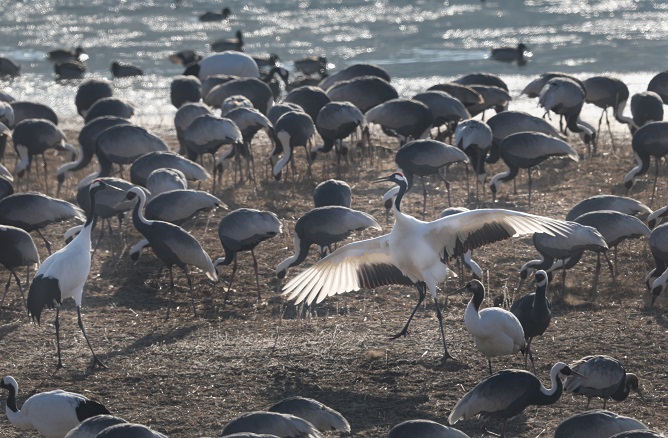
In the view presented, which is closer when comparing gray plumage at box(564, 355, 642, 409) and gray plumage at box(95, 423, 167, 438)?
gray plumage at box(95, 423, 167, 438)

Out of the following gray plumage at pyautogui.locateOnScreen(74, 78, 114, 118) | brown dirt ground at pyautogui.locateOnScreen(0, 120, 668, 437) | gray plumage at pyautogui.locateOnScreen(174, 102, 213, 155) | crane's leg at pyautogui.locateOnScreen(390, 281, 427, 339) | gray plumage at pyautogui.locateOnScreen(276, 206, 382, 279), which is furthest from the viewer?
gray plumage at pyautogui.locateOnScreen(74, 78, 114, 118)

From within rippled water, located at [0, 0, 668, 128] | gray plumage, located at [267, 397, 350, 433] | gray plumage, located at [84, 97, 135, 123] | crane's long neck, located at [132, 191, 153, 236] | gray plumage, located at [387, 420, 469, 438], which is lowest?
rippled water, located at [0, 0, 668, 128]

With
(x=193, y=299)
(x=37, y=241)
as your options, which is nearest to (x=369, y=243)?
(x=193, y=299)

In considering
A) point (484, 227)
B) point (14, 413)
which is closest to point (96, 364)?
point (14, 413)

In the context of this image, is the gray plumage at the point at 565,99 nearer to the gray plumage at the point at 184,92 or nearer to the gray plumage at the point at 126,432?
the gray plumage at the point at 184,92

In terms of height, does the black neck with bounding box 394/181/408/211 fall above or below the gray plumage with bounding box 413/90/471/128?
above

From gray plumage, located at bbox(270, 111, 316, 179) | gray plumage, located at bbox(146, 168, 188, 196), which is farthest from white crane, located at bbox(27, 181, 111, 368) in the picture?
gray plumage, located at bbox(270, 111, 316, 179)

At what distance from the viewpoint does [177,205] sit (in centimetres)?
1170

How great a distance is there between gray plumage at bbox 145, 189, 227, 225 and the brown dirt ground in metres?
0.52

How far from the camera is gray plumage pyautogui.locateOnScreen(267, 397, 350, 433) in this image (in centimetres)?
706

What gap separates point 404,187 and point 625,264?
2917 millimetres

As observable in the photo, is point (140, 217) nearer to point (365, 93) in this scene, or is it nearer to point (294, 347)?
point (294, 347)

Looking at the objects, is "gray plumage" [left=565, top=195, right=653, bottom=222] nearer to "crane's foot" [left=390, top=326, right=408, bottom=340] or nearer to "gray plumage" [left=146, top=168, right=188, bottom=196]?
"crane's foot" [left=390, top=326, right=408, bottom=340]

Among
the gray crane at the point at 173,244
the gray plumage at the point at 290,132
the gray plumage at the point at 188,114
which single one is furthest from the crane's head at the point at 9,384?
the gray plumage at the point at 188,114
